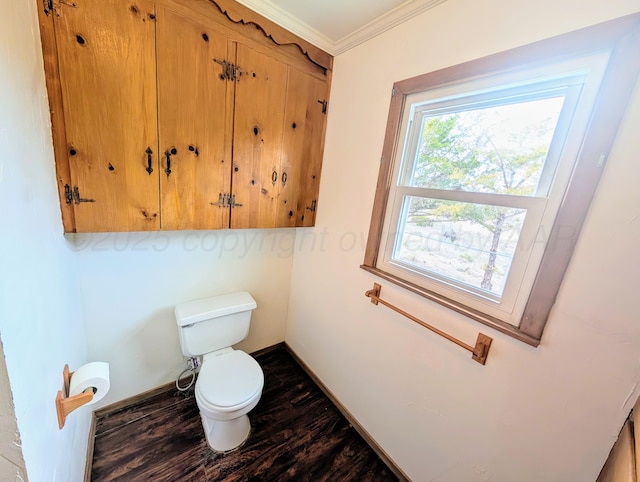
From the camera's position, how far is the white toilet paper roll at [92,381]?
917mm

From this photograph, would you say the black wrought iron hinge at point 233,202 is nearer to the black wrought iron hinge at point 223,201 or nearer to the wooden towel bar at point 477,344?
the black wrought iron hinge at point 223,201

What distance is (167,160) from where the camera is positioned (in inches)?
49.0

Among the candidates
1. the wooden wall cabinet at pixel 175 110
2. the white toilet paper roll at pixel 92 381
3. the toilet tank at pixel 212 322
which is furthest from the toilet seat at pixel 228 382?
the wooden wall cabinet at pixel 175 110

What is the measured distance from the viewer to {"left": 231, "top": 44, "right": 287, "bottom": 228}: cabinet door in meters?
1.38

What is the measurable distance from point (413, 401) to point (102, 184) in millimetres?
1826

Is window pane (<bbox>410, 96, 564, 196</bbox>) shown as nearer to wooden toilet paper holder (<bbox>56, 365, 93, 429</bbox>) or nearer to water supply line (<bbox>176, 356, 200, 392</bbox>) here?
wooden toilet paper holder (<bbox>56, 365, 93, 429</bbox>)

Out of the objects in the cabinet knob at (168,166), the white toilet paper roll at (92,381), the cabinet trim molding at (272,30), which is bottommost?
the white toilet paper roll at (92,381)

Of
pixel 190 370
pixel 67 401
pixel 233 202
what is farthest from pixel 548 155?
pixel 190 370

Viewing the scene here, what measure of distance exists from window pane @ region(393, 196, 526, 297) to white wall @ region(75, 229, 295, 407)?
3.42 ft

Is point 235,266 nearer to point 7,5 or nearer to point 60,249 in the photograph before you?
point 60,249

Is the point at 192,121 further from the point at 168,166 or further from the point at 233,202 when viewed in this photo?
the point at 233,202

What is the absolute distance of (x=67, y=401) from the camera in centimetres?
83

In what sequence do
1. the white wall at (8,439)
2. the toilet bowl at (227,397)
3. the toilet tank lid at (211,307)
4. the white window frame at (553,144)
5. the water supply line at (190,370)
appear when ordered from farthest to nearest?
the water supply line at (190,370) < the toilet tank lid at (211,307) < the toilet bowl at (227,397) < the white window frame at (553,144) < the white wall at (8,439)

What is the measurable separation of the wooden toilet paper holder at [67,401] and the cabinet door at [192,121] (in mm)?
754
